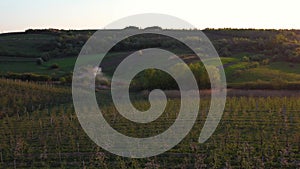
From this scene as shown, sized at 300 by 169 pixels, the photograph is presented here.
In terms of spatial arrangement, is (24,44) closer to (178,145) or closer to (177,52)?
(177,52)

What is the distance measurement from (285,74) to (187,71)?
1416 centimetres

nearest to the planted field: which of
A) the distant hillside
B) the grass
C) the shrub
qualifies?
the distant hillside

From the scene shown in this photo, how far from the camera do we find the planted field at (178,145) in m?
17.8

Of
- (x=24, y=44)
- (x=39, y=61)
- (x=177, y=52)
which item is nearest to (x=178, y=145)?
(x=39, y=61)

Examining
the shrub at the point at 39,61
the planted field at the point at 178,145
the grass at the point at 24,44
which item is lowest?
the planted field at the point at 178,145

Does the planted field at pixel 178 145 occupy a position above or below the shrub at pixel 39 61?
below

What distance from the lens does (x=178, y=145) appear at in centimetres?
2027

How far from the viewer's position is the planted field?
58.5 ft

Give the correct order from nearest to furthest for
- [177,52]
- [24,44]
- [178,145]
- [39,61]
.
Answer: [178,145]
[39,61]
[177,52]
[24,44]

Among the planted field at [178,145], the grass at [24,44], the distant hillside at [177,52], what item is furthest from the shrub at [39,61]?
the planted field at [178,145]

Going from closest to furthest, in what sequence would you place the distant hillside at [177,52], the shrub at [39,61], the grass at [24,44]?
the distant hillside at [177,52]
the shrub at [39,61]
the grass at [24,44]

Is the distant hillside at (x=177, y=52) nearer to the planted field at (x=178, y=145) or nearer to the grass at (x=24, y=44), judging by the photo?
the grass at (x=24, y=44)

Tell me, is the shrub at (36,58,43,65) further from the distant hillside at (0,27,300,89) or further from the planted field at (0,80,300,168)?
the planted field at (0,80,300,168)

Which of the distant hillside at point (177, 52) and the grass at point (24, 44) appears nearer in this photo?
the distant hillside at point (177, 52)
